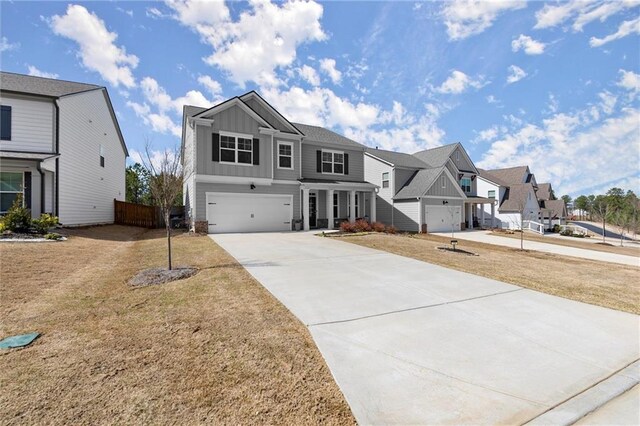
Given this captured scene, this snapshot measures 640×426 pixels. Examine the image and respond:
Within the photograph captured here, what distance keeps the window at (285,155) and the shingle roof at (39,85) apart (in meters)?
11.2

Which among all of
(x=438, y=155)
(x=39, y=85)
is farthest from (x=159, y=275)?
(x=438, y=155)

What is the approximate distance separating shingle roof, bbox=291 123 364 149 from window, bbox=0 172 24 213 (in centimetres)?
1488

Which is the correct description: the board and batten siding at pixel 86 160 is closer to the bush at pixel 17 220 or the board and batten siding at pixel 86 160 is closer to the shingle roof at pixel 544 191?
the bush at pixel 17 220

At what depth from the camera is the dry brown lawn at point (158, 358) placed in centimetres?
236

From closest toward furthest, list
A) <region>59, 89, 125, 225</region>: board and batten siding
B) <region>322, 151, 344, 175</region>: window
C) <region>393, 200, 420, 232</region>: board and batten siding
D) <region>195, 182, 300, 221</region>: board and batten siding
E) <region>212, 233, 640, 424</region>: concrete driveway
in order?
1. <region>212, 233, 640, 424</region>: concrete driveway
2. <region>59, 89, 125, 225</region>: board and batten siding
3. <region>195, 182, 300, 221</region>: board and batten siding
4. <region>322, 151, 344, 175</region>: window
5. <region>393, 200, 420, 232</region>: board and batten siding

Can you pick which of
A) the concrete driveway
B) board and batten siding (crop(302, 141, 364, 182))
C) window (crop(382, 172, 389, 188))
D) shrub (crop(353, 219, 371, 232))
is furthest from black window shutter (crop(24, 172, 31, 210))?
window (crop(382, 172, 389, 188))

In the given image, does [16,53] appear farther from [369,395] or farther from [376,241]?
[369,395]

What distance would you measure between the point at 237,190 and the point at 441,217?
15.8 meters

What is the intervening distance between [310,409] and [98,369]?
223cm

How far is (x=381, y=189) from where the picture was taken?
2375cm

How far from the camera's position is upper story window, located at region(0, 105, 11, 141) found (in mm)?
13211

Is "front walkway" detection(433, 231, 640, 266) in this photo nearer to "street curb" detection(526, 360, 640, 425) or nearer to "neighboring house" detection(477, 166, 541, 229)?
"street curb" detection(526, 360, 640, 425)

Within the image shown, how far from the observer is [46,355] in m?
3.16

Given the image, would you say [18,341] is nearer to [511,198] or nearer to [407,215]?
[407,215]
